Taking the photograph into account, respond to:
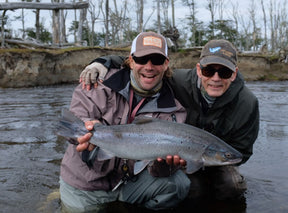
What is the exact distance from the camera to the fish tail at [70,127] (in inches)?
119

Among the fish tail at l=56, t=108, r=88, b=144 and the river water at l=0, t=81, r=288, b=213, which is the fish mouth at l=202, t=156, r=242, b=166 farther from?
the fish tail at l=56, t=108, r=88, b=144

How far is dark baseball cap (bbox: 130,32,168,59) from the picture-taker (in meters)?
3.49

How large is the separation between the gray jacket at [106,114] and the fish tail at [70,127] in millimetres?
231

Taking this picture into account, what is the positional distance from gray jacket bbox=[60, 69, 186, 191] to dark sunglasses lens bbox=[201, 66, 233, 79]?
475 mm

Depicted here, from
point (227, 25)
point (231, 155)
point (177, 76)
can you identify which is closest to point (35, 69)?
point (177, 76)

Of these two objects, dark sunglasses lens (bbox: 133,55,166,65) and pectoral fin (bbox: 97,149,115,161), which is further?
dark sunglasses lens (bbox: 133,55,166,65)

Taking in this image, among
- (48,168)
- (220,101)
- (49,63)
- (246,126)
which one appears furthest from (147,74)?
(49,63)

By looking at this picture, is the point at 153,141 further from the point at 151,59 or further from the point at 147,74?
the point at 151,59

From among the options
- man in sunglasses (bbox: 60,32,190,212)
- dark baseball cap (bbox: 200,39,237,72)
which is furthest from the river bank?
dark baseball cap (bbox: 200,39,237,72)

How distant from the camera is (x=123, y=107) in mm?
3570

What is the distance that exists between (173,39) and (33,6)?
11498 millimetres

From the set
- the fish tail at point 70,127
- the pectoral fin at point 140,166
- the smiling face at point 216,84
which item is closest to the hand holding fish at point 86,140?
the fish tail at point 70,127

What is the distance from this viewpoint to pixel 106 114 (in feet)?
11.3

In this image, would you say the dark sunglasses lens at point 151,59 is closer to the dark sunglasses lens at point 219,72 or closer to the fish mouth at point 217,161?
the dark sunglasses lens at point 219,72
